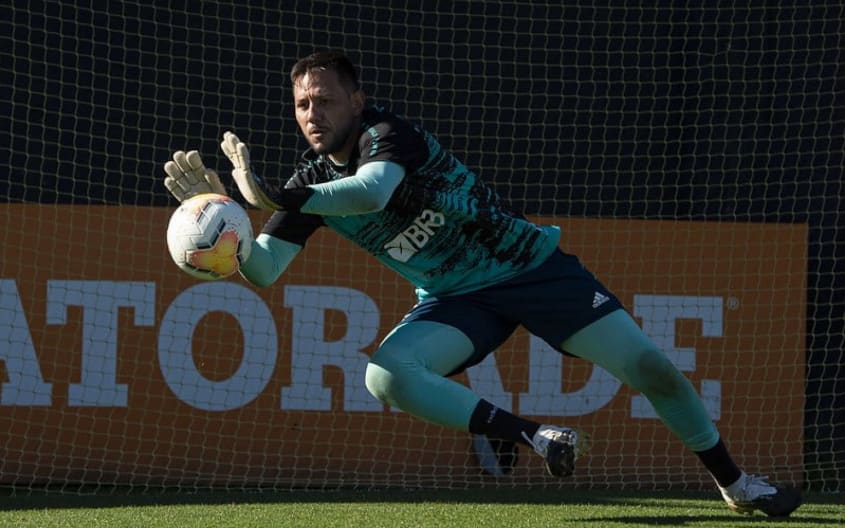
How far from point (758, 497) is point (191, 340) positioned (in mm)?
3433

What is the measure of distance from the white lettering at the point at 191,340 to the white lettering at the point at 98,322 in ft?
0.55

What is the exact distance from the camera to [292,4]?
349 inches

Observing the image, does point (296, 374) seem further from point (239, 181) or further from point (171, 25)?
point (239, 181)

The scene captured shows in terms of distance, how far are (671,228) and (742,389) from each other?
102cm

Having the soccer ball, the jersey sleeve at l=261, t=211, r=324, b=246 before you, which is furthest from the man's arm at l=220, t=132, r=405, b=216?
the jersey sleeve at l=261, t=211, r=324, b=246

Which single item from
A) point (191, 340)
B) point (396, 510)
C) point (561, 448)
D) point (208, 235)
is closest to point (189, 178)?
point (208, 235)

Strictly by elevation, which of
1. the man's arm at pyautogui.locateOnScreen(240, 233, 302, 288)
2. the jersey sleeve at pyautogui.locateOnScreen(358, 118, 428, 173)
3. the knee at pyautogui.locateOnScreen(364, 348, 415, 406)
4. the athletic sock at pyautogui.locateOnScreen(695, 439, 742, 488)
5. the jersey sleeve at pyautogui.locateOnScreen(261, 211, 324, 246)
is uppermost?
the jersey sleeve at pyautogui.locateOnScreen(358, 118, 428, 173)

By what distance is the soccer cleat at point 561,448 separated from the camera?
13.8 ft

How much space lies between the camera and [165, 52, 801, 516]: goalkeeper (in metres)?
4.69

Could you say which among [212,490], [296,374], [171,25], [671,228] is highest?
[171,25]

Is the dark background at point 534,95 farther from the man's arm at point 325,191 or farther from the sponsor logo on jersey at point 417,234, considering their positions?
the man's arm at point 325,191

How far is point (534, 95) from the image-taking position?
29.7 feet

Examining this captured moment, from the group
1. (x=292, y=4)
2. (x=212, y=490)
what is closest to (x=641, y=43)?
(x=292, y=4)

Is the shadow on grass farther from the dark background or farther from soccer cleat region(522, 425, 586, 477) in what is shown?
soccer cleat region(522, 425, 586, 477)
